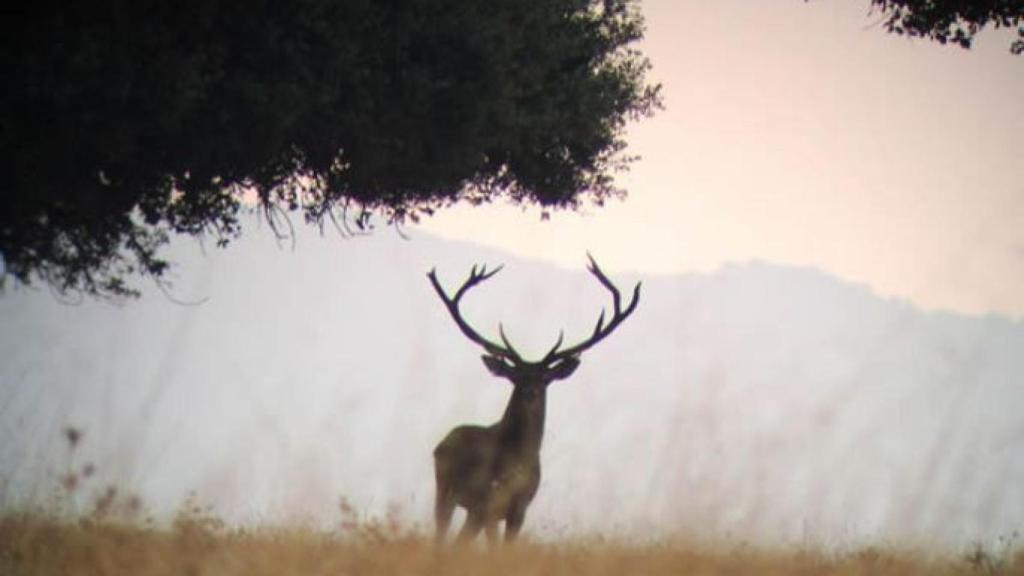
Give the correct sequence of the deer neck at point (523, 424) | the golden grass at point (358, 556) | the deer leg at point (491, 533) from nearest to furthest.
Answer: the golden grass at point (358, 556) → the deer leg at point (491, 533) → the deer neck at point (523, 424)

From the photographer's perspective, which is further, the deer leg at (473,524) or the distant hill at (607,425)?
the deer leg at (473,524)

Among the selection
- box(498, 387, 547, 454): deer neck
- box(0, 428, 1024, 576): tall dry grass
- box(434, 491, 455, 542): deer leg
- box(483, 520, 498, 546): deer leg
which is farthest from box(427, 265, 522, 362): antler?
box(0, 428, 1024, 576): tall dry grass

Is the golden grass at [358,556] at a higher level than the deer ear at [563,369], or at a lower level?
lower

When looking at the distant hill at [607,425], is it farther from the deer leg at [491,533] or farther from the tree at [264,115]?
the tree at [264,115]

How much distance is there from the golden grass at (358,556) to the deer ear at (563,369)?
351 cm

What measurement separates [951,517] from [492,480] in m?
5.76

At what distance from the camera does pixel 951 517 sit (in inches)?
352

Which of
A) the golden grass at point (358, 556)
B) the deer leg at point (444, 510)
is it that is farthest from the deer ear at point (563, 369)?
the golden grass at point (358, 556)

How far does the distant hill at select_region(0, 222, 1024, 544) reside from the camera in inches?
351

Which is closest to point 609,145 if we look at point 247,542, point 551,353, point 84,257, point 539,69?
point 539,69

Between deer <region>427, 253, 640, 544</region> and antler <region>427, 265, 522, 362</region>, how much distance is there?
16 mm

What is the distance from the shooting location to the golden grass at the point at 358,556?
26.7 ft

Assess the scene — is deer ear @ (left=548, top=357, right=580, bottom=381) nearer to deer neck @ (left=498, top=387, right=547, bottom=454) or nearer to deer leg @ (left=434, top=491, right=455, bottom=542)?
deer neck @ (left=498, top=387, right=547, bottom=454)

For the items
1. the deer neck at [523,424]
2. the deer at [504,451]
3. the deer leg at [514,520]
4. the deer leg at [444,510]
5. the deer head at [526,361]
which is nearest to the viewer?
the deer leg at [514,520]
